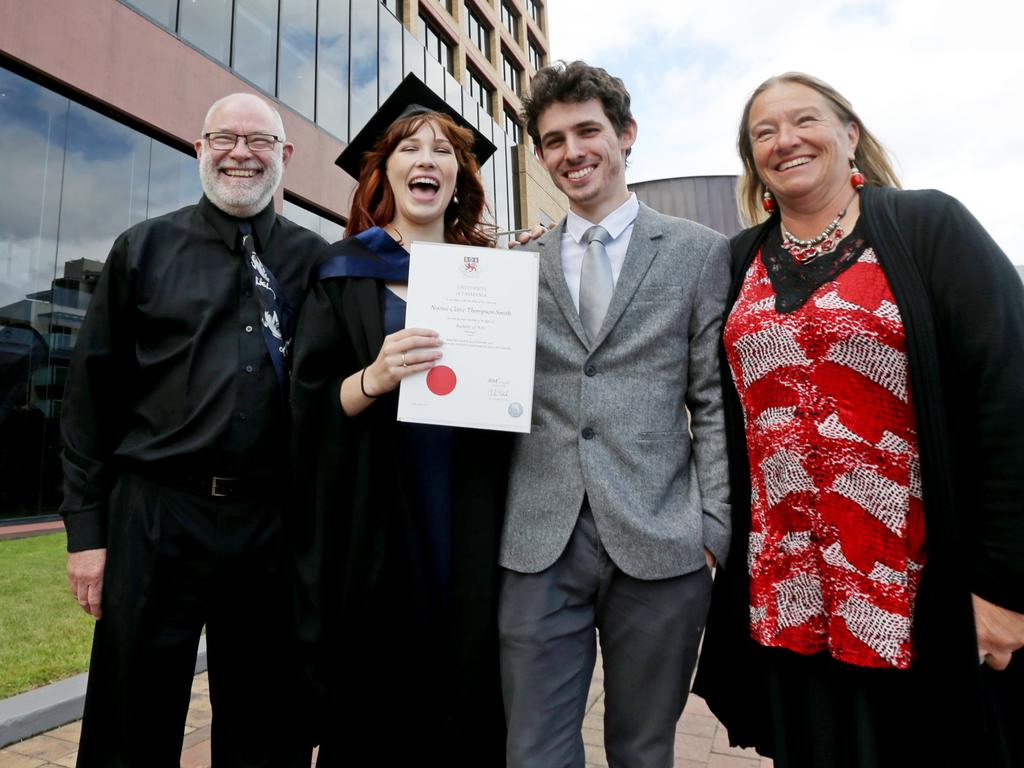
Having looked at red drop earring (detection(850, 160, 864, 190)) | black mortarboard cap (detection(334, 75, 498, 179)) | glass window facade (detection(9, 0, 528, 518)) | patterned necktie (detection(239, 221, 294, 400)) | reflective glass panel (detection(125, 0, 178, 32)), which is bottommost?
patterned necktie (detection(239, 221, 294, 400))

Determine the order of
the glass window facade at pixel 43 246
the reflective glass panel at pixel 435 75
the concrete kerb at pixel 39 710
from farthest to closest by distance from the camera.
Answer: the reflective glass panel at pixel 435 75, the glass window facade at pixel 43 246, the concrete kerb at pixel 39 710

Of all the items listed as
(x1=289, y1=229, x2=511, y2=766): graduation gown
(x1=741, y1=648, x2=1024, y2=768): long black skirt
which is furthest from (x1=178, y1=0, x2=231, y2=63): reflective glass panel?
(x1=741, y1=648, x2=1024, y2=768): long black skirt

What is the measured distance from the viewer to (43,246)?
27.9ft

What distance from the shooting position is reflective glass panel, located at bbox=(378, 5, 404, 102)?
15.2 meters

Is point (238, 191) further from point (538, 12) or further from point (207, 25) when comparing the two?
point (538, 12)

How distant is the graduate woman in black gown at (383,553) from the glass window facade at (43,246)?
8178 millimetres

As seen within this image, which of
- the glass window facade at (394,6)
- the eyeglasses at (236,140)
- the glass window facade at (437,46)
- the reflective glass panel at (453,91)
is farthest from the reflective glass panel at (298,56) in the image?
the eyeglasses at (236,140)

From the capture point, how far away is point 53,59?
834 cm

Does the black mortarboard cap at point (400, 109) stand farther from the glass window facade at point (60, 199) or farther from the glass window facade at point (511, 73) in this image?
the glass window facade at point (511, 73)

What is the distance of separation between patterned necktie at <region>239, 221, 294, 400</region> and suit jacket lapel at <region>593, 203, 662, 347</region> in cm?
98

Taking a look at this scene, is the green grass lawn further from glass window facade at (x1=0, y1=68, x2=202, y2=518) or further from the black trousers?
glass window facade at (x1=0, y1=68, x2=202, y2=518)

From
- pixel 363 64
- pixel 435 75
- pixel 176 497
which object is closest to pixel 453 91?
pixel 435 75

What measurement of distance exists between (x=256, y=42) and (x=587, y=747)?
12.3m

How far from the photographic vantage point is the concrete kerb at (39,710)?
2896 millimetres
